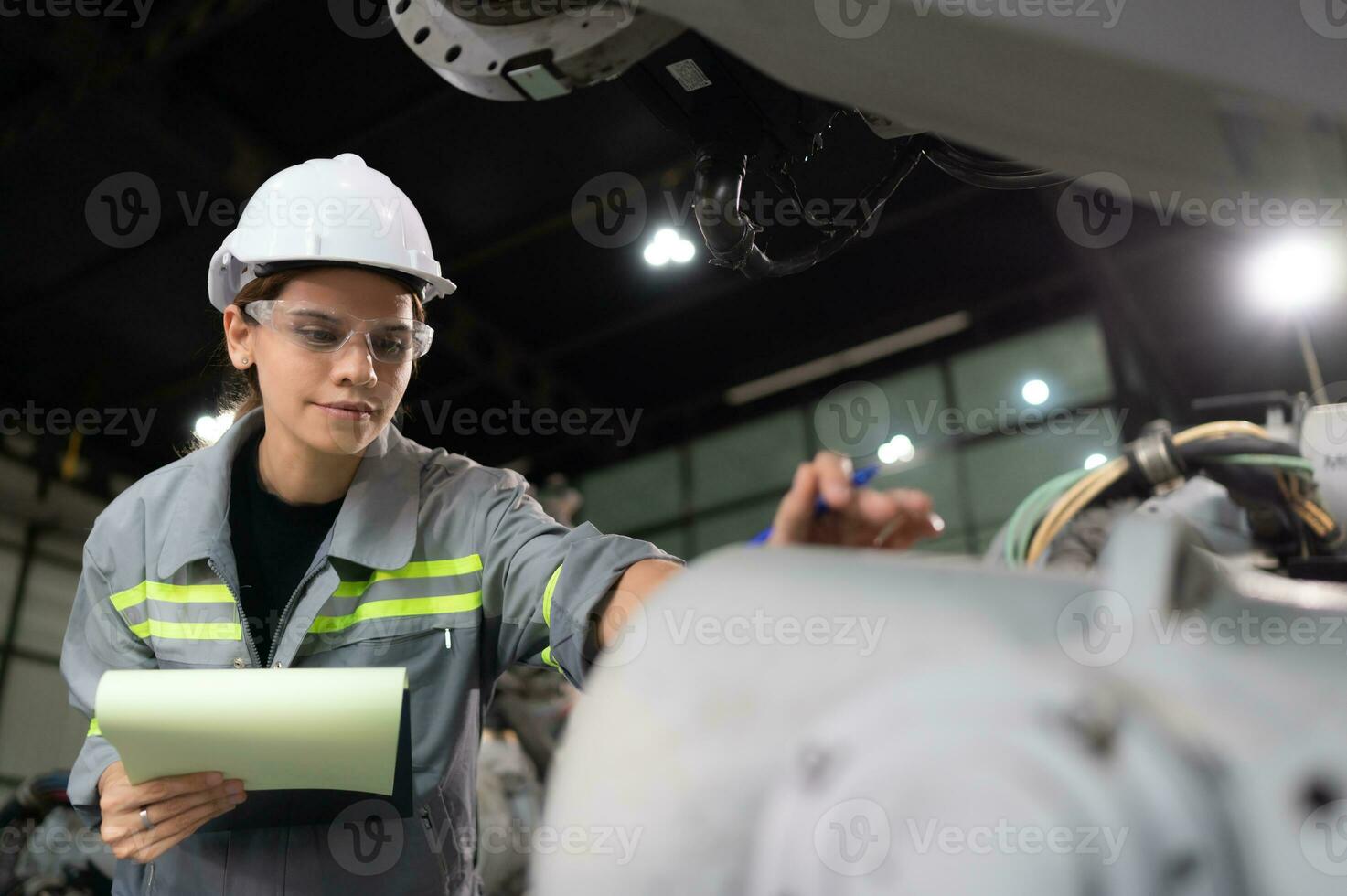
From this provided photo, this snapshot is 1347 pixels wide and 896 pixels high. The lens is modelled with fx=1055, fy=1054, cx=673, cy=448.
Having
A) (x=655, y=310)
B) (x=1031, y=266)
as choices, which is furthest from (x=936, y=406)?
(x=655, y=310)

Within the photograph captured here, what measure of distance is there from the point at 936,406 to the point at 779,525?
7.83m

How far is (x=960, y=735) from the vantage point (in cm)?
42

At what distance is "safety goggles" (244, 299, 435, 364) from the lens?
4.96 ft

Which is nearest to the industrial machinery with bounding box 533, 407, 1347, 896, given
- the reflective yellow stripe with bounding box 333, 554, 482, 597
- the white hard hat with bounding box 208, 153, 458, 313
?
the reflective yellow stripe with bounding box 333, 554, 482, 597

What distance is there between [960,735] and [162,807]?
1.09 metres

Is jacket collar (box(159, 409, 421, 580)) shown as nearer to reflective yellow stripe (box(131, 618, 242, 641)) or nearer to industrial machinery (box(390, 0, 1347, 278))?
reflective yellow stripe (box(131, 618, 242, 641))

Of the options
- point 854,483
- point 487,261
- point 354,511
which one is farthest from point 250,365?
point 487,261

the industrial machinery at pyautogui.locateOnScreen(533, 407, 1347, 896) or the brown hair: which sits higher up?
the brown hair

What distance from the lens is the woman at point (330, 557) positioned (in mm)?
1417

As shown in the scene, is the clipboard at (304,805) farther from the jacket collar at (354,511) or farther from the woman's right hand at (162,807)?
the jacket collar at (354,511)

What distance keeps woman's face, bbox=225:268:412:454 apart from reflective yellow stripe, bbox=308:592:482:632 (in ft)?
0.76

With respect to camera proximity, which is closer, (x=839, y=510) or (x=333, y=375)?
(x=839, y=510)

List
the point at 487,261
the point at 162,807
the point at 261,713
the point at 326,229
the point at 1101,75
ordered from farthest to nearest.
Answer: the point at 487,261
the point at 326,229
the point at 162,807
the point at 261,713
the point at 1101,75

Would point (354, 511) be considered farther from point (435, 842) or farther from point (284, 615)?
point (435, 842)
